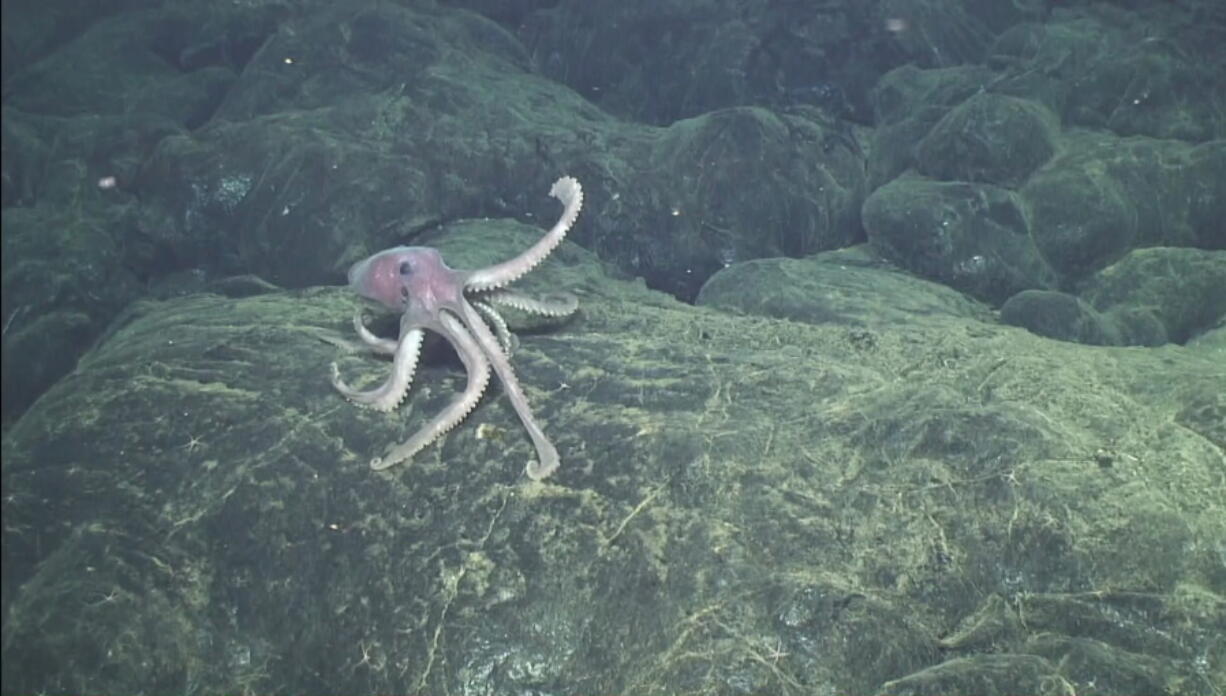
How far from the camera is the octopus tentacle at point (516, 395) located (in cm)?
389

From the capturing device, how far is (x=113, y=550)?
12.2 feet

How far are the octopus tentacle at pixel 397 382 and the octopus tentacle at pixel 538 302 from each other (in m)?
0.55

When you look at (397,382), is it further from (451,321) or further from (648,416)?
(648,416)

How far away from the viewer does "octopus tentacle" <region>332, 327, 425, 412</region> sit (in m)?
4.20

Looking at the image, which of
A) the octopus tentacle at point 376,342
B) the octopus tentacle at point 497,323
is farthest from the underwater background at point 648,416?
the octopus tentacle at point 376,342

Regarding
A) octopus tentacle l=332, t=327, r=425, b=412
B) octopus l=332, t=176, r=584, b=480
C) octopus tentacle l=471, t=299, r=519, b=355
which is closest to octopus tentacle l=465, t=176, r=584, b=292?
octopus l=332, t=176, r=584, b=480

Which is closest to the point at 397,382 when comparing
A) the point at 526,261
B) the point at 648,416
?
the point at 526,261

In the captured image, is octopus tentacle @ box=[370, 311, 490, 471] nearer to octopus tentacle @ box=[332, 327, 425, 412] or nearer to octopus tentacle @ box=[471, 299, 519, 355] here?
octopus tentacle @ box=[332, 327, 425, 412]

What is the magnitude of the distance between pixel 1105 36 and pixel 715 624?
11258 millimetres

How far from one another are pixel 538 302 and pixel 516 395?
89 centimetres

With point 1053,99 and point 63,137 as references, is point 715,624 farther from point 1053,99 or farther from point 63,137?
point 63,137

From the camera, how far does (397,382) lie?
4.20 m

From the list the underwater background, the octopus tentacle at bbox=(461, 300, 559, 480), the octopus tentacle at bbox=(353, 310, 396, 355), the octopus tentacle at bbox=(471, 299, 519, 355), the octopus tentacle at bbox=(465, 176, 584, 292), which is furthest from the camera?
the octopus tentacle at bbox=(353, 310, 396, 355)

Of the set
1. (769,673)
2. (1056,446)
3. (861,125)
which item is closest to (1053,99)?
(861,125)
